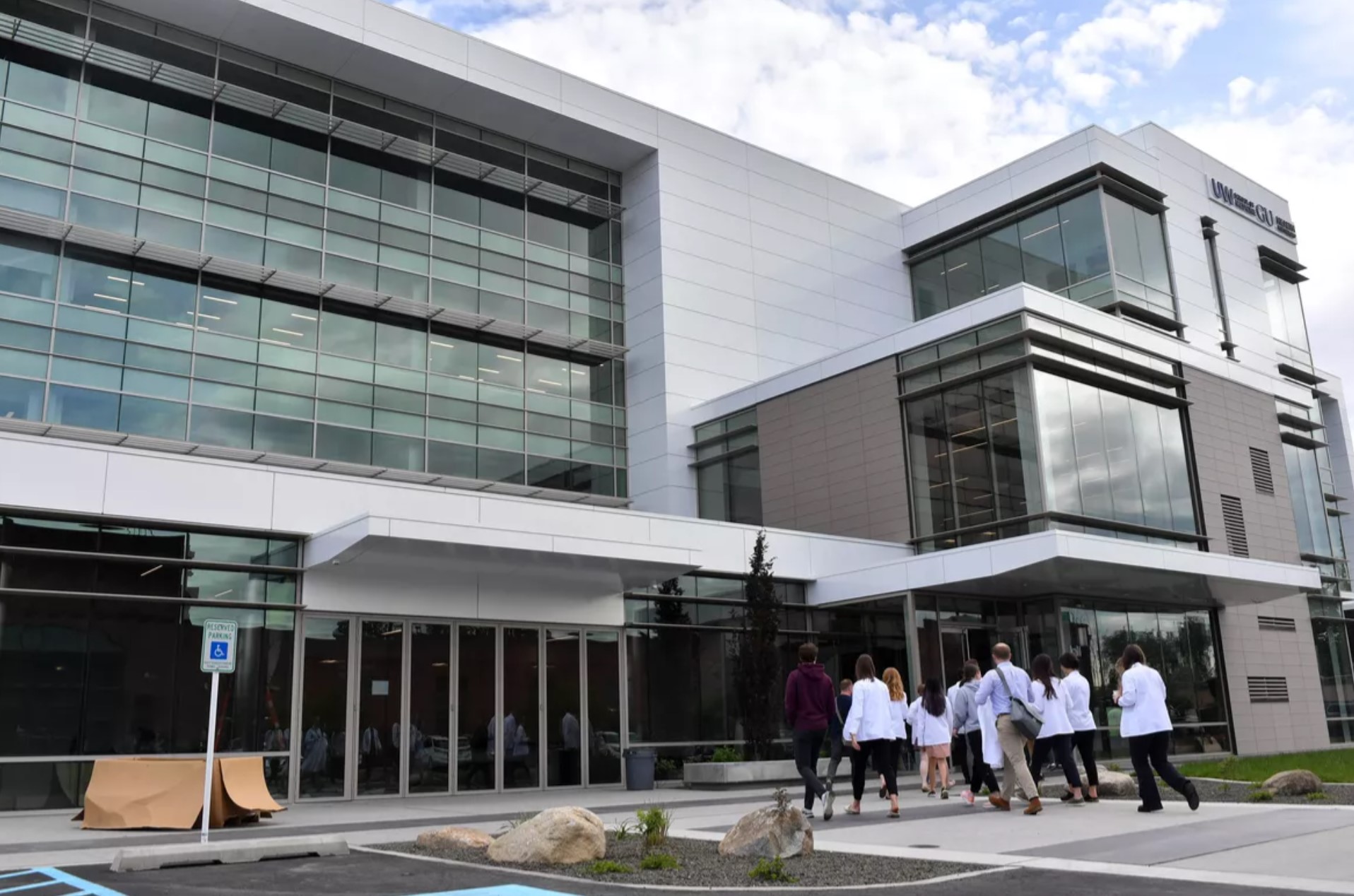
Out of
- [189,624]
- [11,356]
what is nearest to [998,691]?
A: [189,624]

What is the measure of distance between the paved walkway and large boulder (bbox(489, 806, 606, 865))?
1324 millimetres

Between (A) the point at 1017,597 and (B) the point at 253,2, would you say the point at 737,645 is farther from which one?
(B) the point at 253,2

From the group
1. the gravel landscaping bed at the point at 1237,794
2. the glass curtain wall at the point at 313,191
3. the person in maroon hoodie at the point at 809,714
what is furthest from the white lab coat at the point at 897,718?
the glass curtain wall at the point at 313,191

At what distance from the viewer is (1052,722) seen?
44.3 feet

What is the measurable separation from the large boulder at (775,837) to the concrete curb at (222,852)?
3.73 meters

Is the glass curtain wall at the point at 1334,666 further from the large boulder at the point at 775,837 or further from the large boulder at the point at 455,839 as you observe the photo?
the large boulder at the point at 455,839

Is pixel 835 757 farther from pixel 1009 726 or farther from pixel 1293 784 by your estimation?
pixel 1293 784

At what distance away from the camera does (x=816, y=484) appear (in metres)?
27.1

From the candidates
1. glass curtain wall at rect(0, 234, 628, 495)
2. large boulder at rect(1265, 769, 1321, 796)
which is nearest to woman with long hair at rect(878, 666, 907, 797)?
large boulder at rect(1265, 769, 1321, 796)

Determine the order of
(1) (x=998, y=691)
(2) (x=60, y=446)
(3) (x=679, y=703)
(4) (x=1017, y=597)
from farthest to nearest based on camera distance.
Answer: (4) (x=1017, y=597) → (3) (x=679, y=703) → (2) (x=60, y=446) → (1) (x=998, y=691)

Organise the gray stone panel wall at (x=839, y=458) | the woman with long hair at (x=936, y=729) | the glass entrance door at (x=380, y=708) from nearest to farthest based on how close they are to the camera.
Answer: the woman with long hair at (x=936, y=729), the glass entrance door at (x=380, y=708), the gray stone panel wall at (x=839, y=458)

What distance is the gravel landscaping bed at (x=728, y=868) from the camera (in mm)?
8484

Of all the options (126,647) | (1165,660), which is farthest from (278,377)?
(1165,660)

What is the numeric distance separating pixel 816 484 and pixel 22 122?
18.6 m
